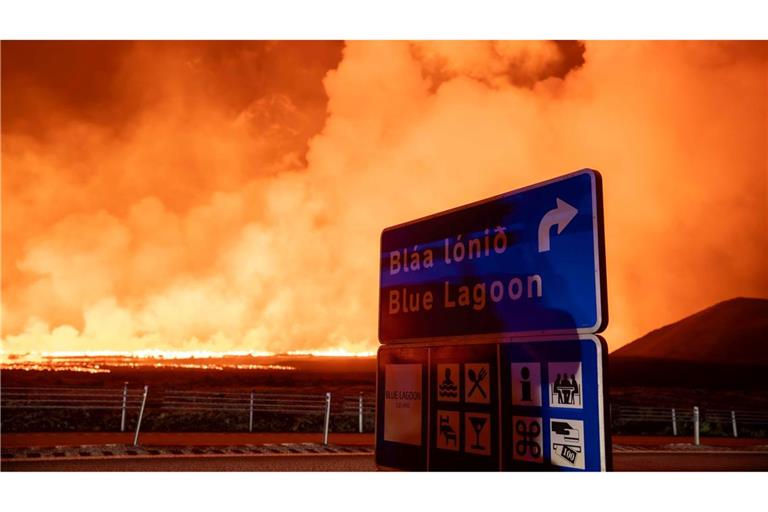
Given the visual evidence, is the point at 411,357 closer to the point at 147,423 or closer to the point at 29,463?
the point at 29,463

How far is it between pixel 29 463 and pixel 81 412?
71.0ft

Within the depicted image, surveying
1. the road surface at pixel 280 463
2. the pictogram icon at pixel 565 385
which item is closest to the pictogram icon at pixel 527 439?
the pictogram icon at pixel 565 385

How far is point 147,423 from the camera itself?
19.8 m

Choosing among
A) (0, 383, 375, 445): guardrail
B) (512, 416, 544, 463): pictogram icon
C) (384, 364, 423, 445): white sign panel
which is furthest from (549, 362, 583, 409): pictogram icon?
(0, 383, 375, 445): guardrail

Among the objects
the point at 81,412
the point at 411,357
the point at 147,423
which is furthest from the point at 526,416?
the point at 81,412

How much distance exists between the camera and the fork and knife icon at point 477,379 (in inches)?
115

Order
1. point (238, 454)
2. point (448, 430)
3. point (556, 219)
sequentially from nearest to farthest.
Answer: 1. point (556, 219)
2. point (448, 430)
3. point (238, 454)

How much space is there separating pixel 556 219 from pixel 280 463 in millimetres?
8669

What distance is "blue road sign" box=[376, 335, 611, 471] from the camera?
2.40 meters

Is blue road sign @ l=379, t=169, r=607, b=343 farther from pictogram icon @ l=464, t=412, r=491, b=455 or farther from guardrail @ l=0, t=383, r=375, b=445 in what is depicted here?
guardrail @ l=0, t=383, r=375, b=445

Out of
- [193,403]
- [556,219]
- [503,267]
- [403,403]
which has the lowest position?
[193,403]

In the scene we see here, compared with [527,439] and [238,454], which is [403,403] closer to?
[527,439]

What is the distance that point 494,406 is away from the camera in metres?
2.82

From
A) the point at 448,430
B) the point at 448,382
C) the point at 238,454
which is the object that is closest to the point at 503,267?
the point at 448,382
